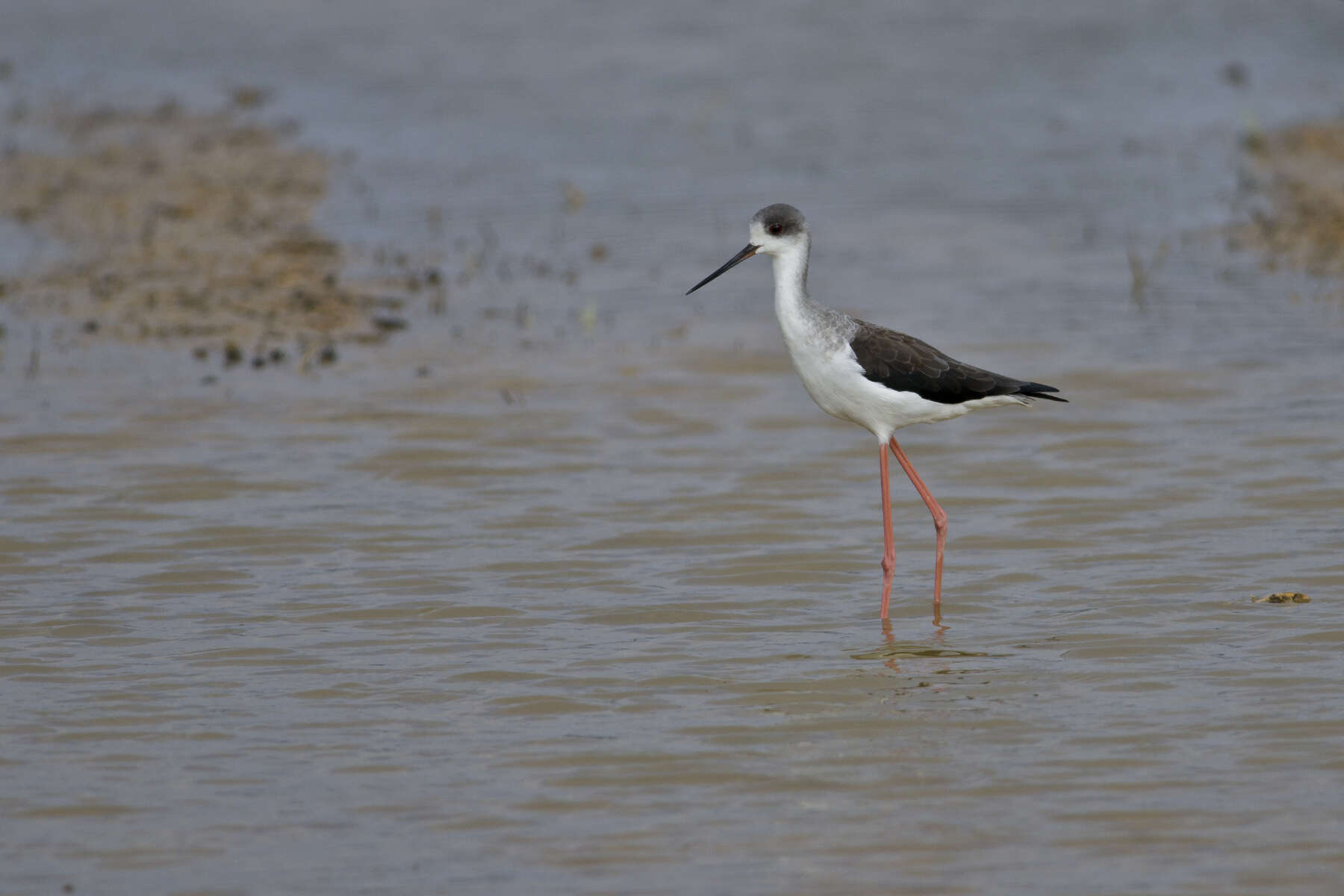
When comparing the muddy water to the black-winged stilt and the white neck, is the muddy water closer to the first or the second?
the black-winged stilt

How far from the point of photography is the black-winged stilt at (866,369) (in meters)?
6.96

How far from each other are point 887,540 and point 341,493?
2.69 meters

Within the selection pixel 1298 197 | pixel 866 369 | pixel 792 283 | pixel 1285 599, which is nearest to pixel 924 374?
pixel 866 369

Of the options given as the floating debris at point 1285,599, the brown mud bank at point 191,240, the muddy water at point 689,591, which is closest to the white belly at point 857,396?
the muddy water at point 689,591

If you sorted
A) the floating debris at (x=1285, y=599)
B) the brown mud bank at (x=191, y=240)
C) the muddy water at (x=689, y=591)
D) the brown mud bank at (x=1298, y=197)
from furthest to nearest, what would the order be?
the brown mud bank at (x=1298, y=197), the brown mud bank at (x=191, y=240), the floating debris at (x=1285, y=599), the muddy water at (x=689, y=591)

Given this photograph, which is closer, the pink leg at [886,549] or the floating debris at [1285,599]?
the floating debris at [1285,599]

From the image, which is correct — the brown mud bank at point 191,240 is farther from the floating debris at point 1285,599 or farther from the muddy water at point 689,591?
the floating debris at point 1285,599

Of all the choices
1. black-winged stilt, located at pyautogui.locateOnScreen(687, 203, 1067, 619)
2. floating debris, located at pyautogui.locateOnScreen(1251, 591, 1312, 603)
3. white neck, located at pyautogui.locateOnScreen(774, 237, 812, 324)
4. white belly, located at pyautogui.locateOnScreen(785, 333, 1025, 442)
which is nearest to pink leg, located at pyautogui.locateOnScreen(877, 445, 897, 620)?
black-winged stilt, located at pyautogui.locateOnScreen(687, 203, 1067, 619)

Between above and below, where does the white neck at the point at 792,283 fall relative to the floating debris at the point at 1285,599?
above

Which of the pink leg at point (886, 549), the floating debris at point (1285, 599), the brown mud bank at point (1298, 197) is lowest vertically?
the floating debris at point (1285, 599)

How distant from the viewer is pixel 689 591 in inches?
281

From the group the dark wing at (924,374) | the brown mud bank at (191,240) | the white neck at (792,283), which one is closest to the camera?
the dark wing at (924,374)

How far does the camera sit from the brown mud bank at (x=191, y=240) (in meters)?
11.2

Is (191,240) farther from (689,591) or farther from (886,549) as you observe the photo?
(886,549)
